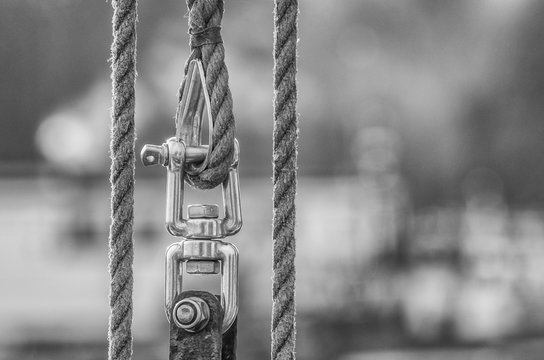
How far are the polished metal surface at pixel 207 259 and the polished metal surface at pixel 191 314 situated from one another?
1 cm

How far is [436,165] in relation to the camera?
36.5 ft

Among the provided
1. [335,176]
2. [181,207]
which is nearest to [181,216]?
[181,207]

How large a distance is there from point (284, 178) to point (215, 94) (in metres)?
0.08

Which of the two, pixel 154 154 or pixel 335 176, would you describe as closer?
pixel 154 154

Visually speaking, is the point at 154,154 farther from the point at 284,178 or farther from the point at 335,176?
the point at 335,176

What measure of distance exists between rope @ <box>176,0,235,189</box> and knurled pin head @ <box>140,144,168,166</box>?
25 millimetres

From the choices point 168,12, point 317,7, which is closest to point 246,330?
point 168,12

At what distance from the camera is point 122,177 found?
0.59 metres

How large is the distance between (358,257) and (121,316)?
6530mm

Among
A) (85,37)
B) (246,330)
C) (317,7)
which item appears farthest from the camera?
(317,7)

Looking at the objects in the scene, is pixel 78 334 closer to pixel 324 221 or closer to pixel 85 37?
pixel 324 221

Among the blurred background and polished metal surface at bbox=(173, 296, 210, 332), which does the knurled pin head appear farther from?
the blurred background

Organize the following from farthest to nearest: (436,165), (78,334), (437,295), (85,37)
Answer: (436,165) → (85,37) → (437,295) → (78,334)

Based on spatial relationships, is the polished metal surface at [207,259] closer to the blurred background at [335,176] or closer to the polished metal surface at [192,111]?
the polished metal surface at [192,111]
